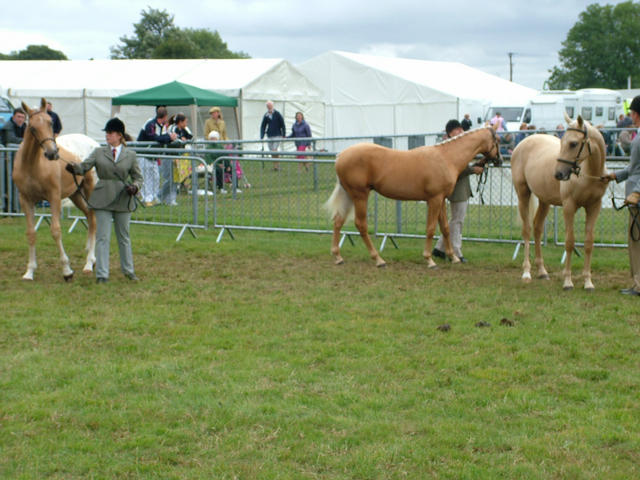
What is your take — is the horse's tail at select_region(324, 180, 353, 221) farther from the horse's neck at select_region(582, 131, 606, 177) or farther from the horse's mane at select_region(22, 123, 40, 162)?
the horse's mane at select_region(22, 123, 40, 162)

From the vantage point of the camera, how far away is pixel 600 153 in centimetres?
852

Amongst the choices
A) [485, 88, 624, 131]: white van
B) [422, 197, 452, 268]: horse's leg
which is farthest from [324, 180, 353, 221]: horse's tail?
[485, 88, 624, 131]: white van

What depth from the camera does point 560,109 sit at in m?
35.1

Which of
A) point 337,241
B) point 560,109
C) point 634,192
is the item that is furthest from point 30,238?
point 560,109

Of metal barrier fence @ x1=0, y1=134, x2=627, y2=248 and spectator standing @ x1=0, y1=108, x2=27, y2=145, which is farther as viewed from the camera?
spectator standing @ x1=0, y1=108, x2=27, y2=145

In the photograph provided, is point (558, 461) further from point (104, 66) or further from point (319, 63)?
point (319, 63)

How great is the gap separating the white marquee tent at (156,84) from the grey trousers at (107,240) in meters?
17.5

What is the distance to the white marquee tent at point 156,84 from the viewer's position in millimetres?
27281

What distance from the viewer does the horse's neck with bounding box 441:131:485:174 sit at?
1045 centimetres

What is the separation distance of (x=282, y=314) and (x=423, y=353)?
5.97ft

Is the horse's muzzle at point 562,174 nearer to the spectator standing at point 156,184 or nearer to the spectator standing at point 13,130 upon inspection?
the spectator standing at point 156,184

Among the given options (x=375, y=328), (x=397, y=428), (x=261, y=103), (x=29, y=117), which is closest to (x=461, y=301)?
(x=375, y=328)

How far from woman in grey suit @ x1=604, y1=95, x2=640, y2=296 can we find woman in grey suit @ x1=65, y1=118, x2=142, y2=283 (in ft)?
17.4

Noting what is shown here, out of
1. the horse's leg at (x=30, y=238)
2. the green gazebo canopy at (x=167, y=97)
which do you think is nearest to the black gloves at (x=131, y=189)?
the horse's leg at (x=30, y=238)
